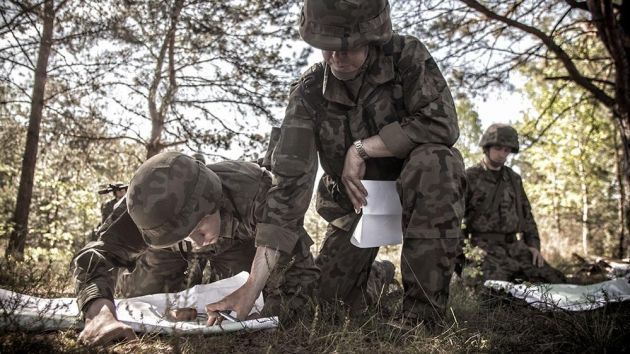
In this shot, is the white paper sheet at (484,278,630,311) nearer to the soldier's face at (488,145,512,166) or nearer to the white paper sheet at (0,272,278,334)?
the white paper sheet at (0,272,278,334)

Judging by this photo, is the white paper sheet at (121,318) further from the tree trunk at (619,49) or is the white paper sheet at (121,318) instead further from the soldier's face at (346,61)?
the tree trunk at (619,49)

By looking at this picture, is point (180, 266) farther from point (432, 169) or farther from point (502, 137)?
point (502, 137)

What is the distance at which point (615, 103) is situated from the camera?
23.8ft

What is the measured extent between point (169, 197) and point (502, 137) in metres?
4.29

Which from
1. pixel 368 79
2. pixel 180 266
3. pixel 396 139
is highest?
pixel 368 79

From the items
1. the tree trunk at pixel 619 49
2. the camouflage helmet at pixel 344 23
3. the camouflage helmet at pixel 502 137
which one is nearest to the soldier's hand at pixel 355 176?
the camouflage helmet at pixel 344 23

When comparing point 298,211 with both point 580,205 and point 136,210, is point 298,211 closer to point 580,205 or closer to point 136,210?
point 136,210

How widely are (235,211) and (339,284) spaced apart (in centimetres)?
77

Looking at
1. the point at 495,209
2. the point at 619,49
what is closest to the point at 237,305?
the point at 495,209

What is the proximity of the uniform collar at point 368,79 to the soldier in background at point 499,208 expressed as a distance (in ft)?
10.6

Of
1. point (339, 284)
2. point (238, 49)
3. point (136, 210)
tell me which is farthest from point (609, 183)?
point (136, 210)

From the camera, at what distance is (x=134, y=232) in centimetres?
256

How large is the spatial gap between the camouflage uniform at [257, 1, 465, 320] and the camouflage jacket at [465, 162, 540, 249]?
9.47 feet

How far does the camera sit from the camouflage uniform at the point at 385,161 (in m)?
2.27
